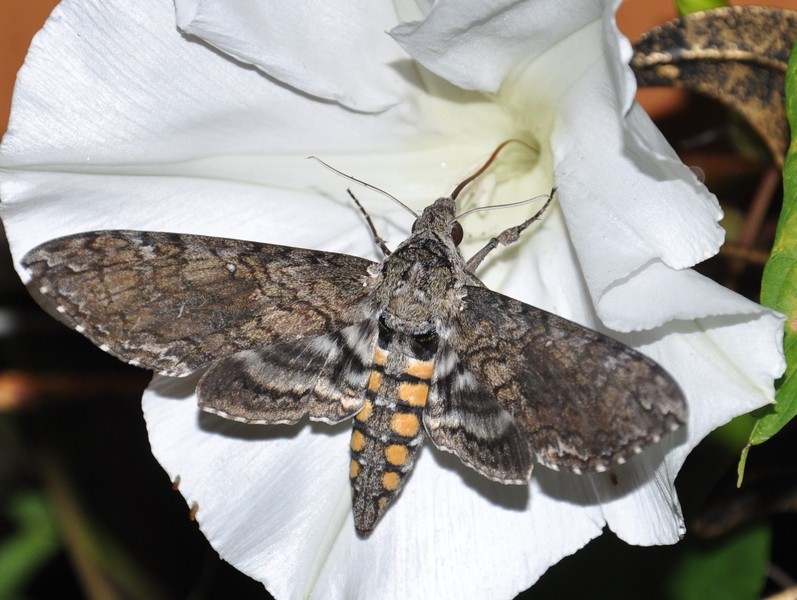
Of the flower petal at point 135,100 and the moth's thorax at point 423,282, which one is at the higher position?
the flower petal at point 135,100

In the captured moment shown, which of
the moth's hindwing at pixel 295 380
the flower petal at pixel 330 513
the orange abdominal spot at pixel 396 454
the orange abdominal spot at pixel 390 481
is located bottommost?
the flower petal at pixel 330 513

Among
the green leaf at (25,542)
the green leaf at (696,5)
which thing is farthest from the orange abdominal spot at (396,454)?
the green leaf at (25,542)

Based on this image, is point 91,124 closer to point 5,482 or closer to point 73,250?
point 73,250

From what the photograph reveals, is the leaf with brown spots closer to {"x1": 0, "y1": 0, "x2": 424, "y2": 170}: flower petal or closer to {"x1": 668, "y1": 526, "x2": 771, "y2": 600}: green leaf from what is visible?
{"x1": 0, "y1": 0, "x2": 424, "y2": 170}: flower petal

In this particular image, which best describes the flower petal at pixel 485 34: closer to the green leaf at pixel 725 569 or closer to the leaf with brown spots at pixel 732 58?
the leaf with brown spots at pixel 732 58

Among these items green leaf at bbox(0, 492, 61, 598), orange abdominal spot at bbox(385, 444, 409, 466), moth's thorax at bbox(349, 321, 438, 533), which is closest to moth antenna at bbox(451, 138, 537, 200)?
moth's thorax at bbox(349, 321, 438, 533)

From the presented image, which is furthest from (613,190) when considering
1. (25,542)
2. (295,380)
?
(25,542)
